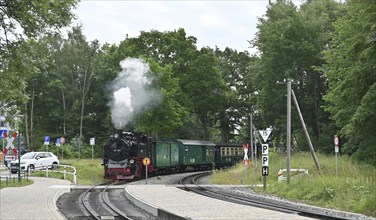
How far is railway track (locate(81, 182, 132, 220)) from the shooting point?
14836 mm

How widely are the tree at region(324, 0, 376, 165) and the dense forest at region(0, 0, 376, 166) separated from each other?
0.07 meters

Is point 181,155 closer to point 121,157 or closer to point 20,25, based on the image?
point 121,157

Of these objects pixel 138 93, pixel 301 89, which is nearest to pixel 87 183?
pixel 138 93

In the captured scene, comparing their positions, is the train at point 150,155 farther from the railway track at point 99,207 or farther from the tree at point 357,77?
the tree at point 357,77

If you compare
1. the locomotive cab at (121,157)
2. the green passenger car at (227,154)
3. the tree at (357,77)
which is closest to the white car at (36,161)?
the locomotive cab at (121,157)

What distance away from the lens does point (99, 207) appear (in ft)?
57.1

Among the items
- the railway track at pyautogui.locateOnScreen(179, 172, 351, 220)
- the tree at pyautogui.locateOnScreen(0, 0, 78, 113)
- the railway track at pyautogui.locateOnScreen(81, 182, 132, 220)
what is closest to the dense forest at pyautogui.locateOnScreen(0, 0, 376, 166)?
the tree at pyautogui.locateOnScreen(0, 0, 78, 113)

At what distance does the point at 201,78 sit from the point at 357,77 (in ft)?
114

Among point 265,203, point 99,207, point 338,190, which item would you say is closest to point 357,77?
point 338,190

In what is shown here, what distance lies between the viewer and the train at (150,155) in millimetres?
29719

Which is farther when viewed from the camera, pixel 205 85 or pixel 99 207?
pixel 205 85

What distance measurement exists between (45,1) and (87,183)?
48.1 ft

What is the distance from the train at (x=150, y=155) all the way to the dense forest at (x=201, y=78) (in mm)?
3443

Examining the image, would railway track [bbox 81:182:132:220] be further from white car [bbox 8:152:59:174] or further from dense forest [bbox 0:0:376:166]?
white car [bbox 8:152:59:174]
